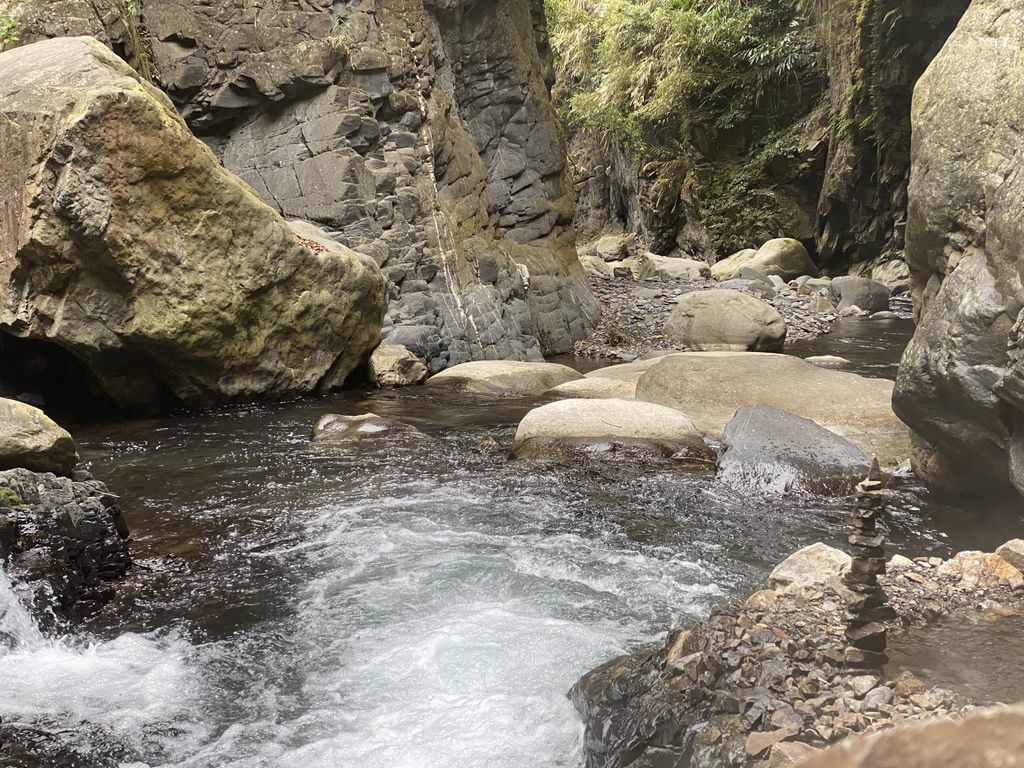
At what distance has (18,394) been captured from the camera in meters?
9.53

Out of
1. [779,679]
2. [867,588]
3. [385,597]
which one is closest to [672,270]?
[385,597]

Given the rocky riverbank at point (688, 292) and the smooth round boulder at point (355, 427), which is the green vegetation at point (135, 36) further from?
the rocky riverbank at point (688, 292)

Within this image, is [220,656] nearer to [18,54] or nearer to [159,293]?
[159,293]

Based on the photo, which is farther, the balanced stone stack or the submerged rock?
the submerged rock

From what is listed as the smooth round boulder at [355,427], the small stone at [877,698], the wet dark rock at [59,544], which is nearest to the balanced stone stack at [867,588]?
the small stone at [877,698]

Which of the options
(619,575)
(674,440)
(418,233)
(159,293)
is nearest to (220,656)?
(619,575)

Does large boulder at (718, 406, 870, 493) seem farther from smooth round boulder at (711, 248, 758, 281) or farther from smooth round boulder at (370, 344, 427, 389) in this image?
smooth round boulder at (711, 248, 758, 281)

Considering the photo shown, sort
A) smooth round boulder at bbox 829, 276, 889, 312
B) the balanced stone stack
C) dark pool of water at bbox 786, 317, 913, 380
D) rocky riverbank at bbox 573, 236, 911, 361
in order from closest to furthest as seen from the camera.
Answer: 1. the balanced stone stack
2. dark pool of water at bbox 786, 317, 913, 380
3. rocky riverbank at bbox 573, 236, 911, 361
4. smooth round boulder at bbox 829, 276, 889, 312

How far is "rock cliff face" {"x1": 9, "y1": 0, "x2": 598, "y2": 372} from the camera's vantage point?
12773mm

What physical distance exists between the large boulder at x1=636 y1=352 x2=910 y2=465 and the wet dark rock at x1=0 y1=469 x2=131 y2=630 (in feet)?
16.6

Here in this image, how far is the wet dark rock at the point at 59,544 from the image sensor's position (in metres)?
4.27

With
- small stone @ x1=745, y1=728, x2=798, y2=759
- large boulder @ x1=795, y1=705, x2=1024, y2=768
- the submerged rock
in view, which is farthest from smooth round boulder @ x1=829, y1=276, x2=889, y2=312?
large boulder @ x1=795, y1=705, x2=1024, y2=768

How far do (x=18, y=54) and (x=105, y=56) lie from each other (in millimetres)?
1040

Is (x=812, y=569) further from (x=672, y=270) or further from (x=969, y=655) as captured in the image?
(x=672, y=270)
